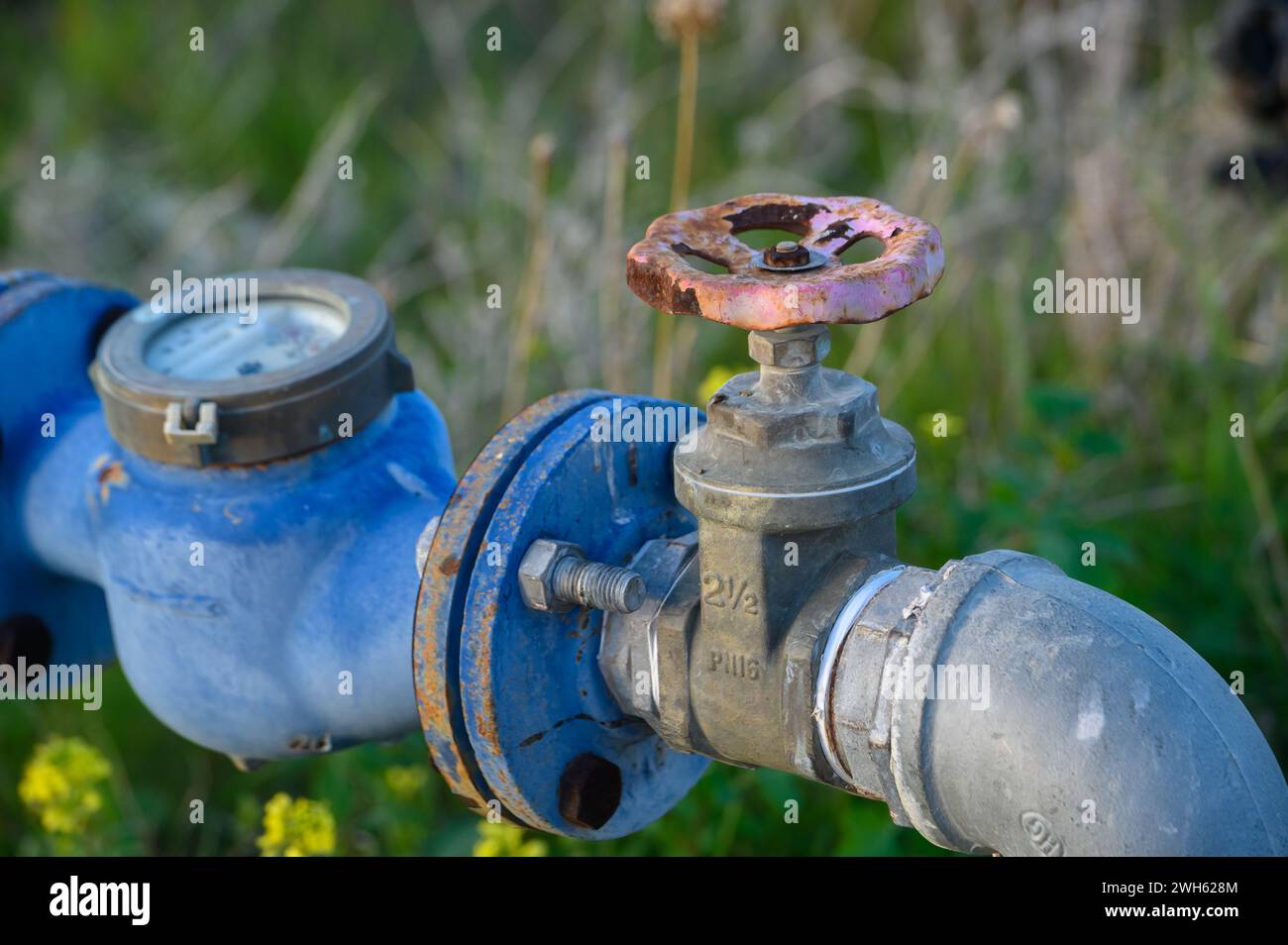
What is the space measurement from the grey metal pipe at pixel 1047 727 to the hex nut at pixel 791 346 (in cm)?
20

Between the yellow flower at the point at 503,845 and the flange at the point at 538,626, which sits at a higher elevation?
the flange at the point at 538,626

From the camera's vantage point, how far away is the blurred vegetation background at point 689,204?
2.09 meters

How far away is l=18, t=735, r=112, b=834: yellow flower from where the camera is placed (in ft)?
5.95

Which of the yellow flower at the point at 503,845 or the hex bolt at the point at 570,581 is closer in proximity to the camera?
the hex bolt at the point at 570,581

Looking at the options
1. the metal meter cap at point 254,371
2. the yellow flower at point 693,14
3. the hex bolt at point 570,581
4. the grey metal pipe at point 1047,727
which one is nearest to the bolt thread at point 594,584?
the hex bolt at point 570,581

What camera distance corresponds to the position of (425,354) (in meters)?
2.93

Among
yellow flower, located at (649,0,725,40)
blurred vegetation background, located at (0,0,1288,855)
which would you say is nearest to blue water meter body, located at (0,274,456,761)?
blurred vegetation background, located at (0,0,1288,855)

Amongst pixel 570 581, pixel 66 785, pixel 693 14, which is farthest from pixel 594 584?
pixel 693 14

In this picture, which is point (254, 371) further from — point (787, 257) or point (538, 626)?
point (787, 257)

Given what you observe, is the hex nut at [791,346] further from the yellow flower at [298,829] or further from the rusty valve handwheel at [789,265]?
the yellow flower at [298,829]

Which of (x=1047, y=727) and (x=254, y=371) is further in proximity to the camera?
(x=254, y=371)

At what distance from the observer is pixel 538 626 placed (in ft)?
4.17

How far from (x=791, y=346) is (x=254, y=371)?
62 centimetres
